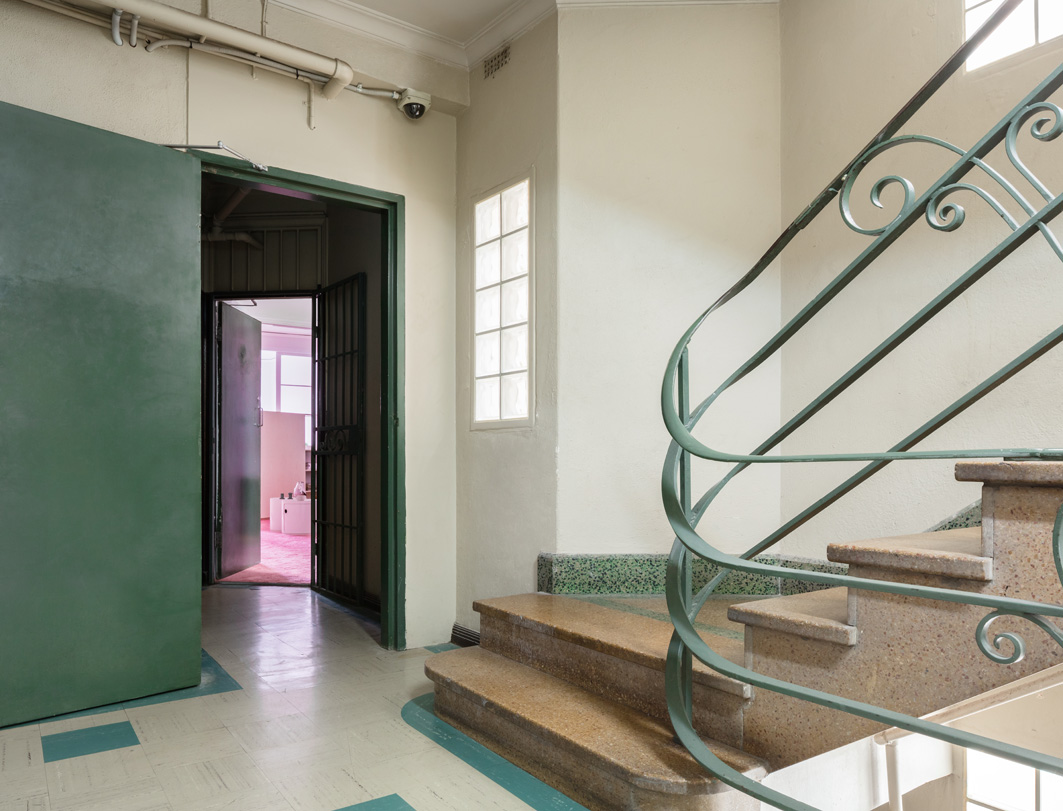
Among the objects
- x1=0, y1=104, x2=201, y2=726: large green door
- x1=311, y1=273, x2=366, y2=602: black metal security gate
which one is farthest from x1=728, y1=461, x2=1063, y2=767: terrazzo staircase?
x1=311, y1=273, x2=366, y2=602: black metal security gate

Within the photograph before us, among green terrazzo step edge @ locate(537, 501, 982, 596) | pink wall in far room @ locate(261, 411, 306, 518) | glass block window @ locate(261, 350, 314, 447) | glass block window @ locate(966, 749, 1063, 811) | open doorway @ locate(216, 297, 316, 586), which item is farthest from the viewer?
glass block window @ locate(261, 350, 314, 447)

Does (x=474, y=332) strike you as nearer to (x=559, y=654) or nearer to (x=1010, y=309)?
(x=559, y=654)

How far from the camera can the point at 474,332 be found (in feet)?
12.7

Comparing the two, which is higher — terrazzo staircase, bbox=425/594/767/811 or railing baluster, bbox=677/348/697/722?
railing baluster, bbox=677/348/697/722

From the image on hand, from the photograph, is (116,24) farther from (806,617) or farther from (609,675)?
(806,617)

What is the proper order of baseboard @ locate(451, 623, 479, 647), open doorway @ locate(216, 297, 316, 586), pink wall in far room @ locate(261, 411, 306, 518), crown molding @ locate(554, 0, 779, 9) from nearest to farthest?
crown molding @ locate(554, 0, 779, 9) → baseboard @ locate(451, 623, 479, 647) → open doorway @ locate(216, 297, 316, 586) → pink wall in far room @ locate(261, 411, 306, 518)

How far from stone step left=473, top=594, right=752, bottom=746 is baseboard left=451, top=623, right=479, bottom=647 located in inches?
26.4

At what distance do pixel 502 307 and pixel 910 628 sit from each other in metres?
2.55

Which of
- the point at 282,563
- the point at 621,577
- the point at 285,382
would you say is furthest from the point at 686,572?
the point at 285,382

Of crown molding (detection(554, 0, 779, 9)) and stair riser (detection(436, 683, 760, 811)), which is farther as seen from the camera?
crown molding (detection(554, 0, 779, 9))

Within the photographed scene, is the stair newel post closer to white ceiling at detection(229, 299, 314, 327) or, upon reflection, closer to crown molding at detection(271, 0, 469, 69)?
crown molding at detection(271, 0, 469, 69)

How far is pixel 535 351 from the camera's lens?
344cm

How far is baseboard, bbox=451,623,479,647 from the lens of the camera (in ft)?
12.1

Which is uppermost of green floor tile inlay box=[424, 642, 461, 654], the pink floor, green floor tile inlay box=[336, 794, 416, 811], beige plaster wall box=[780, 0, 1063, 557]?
beige plaster wall box=[780, 0, 1063, 557]
